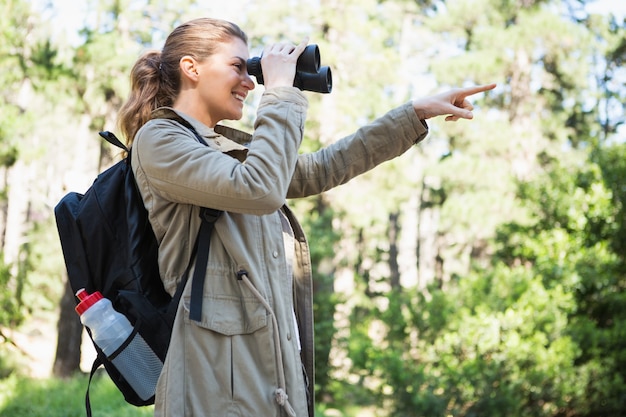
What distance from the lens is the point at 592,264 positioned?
855cm

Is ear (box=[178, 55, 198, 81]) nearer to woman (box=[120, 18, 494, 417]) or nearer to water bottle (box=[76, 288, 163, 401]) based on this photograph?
woman (box=[120, 18, 494, 417])

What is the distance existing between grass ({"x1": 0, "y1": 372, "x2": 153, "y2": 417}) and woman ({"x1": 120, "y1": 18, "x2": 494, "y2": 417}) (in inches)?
164

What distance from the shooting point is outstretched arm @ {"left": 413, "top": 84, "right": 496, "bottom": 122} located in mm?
2180

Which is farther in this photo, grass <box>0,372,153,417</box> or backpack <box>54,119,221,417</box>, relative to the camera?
grass <box>0,372,153,417</box>

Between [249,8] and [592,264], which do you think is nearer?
[592,264]

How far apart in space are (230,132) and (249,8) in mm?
12632

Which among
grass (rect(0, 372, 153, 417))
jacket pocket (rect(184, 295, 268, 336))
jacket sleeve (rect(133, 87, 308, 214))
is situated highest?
jacket sleeve (rect(133, 87, 308, 214))

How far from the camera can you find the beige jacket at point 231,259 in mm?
1691

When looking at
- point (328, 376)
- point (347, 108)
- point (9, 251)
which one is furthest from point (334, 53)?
point (9, 251)

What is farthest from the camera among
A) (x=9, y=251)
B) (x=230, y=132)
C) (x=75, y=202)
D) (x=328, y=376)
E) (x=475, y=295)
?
(x=9, y=251)

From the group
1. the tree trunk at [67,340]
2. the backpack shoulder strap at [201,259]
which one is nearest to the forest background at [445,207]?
the tree trunk at [67,340]

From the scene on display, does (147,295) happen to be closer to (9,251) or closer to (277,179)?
(277,179)

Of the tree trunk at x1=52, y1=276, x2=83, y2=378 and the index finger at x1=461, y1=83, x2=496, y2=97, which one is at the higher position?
the index finger at x1=461, y1=83, x2=496, y2=97

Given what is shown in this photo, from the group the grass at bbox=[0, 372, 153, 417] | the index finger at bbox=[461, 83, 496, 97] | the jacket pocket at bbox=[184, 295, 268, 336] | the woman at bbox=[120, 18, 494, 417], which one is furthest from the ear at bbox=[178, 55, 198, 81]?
the grass at bbox=[0, 372, 153, 417]
